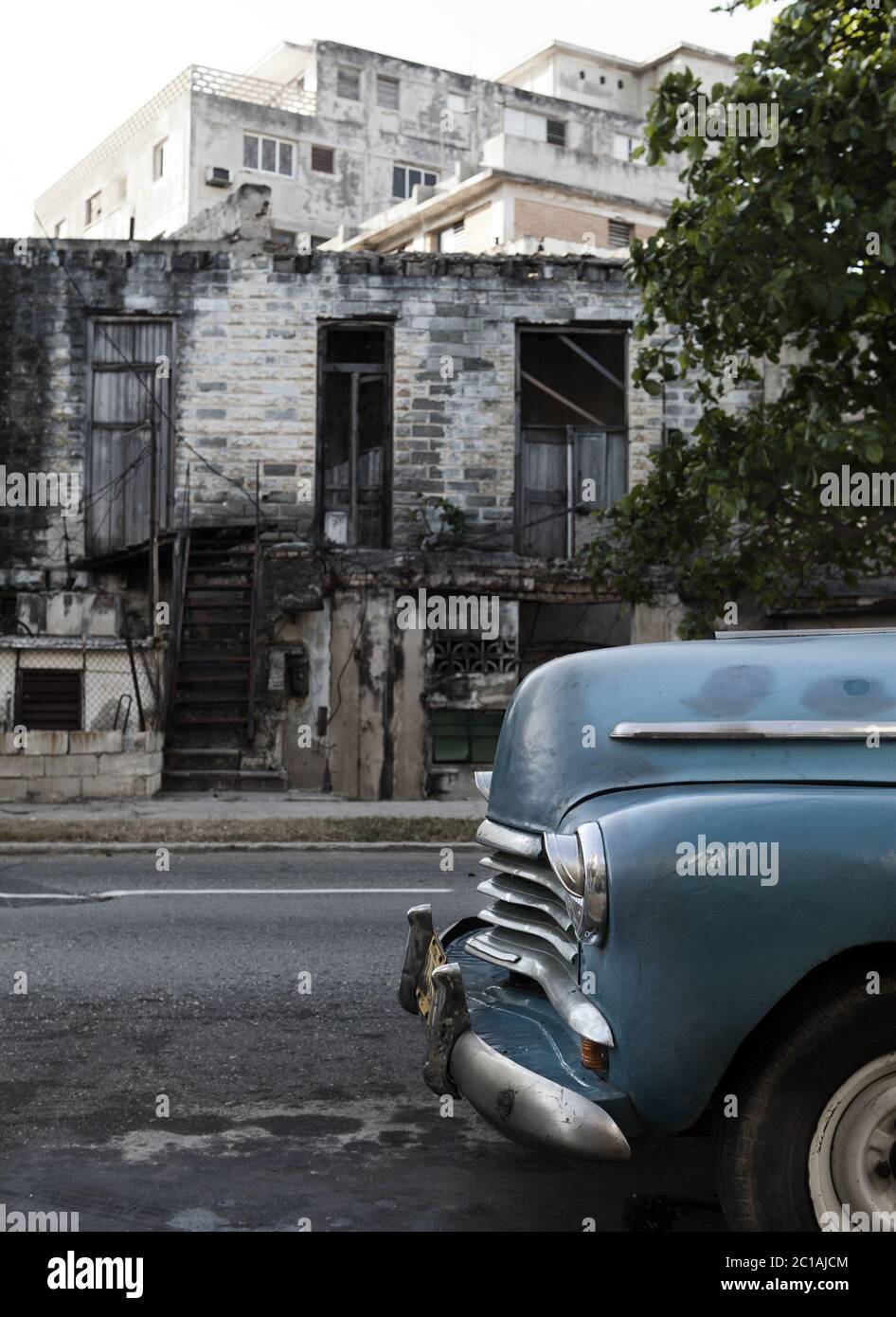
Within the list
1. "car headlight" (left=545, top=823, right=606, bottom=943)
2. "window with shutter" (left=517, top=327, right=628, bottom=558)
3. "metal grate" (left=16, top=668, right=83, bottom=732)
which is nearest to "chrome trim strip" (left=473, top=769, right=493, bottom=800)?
"car headlight" (left=545, top=823, right=606, bottom=943)

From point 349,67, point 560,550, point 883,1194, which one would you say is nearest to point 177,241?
point 560,550

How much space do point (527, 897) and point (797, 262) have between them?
8592 mm

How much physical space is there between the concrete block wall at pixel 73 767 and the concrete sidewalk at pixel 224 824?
213 millimetres

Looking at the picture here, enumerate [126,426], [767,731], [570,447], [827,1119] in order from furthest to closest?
[570,447] → [126,426] → [767,731] → [827,1119]

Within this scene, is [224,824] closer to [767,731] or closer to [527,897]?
[527,897]

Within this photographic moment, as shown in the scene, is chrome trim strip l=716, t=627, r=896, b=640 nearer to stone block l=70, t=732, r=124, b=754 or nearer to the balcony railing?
stone block l=70, t=732, r=124, b=754

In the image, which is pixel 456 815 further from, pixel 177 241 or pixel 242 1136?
pixel 242 1136

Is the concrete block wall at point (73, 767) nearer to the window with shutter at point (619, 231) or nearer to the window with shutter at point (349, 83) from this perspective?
the window with shutter at point (619, 231)

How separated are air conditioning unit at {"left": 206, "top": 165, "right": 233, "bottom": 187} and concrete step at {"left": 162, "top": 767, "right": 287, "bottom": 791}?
34.9 m

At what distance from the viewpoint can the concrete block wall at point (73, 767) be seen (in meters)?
15.9

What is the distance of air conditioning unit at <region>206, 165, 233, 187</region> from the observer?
47.1 metres

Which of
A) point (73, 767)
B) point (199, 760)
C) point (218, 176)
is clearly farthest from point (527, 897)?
point (218, 176)

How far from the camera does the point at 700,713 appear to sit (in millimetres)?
3572
